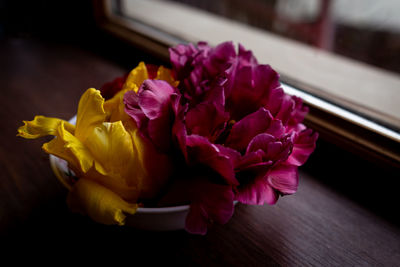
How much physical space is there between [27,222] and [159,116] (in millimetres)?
201

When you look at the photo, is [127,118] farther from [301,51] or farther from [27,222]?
[301,51]

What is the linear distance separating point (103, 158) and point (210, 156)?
0.08 meters

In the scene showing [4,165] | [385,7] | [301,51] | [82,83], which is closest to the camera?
[4,165]

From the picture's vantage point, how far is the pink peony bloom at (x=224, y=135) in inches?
9.5

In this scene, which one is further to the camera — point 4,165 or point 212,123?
point 4,165

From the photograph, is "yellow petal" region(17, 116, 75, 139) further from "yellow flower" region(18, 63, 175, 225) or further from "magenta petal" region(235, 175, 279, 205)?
"magenta petal" region(235, 175, 279, 205)

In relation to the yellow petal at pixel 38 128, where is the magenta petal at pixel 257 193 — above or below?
below

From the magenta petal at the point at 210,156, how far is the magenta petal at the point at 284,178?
0.03 metres

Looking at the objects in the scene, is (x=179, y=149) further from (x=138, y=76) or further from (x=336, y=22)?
(x=336, y=22)

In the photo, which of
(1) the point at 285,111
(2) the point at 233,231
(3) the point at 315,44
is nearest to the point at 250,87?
(1) the point at 285,111

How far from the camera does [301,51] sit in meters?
0.75

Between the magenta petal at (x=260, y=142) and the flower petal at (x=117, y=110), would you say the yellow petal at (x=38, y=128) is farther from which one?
the magenta petal at (x=260, y=142)

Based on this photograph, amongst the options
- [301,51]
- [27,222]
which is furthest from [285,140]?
[301,51]

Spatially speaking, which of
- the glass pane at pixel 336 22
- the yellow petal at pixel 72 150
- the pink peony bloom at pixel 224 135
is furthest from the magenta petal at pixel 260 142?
the glass pane at pixel 336 22
